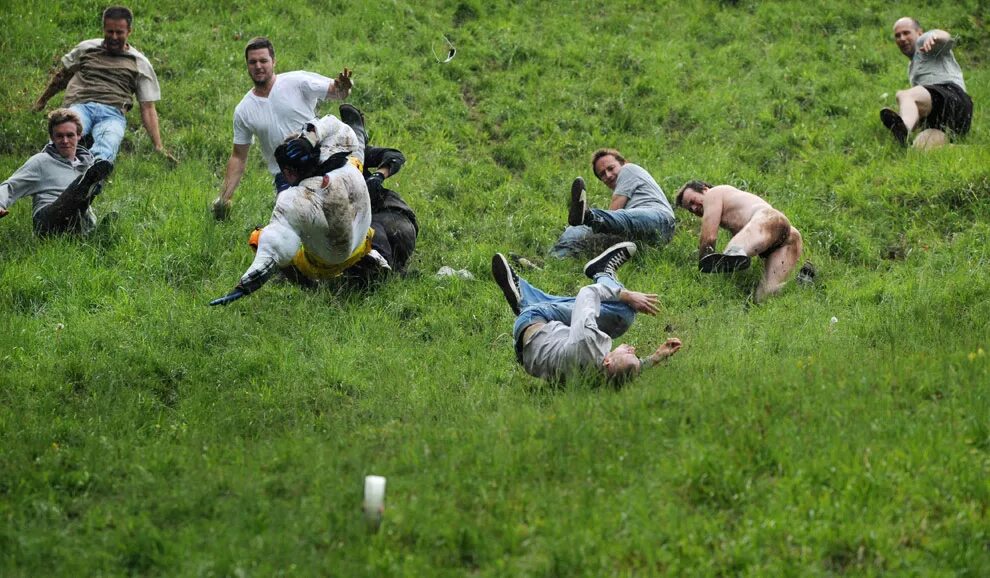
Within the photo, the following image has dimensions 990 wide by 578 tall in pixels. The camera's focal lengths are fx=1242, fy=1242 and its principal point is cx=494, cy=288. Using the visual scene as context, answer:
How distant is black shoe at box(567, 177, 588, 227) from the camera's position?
10633mm

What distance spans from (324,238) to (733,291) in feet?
11.8

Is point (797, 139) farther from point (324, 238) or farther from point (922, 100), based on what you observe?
point (324, 238)

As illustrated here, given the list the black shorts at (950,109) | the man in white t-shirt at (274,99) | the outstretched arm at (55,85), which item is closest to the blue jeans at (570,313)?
the man in white t-shirt at (274,99)

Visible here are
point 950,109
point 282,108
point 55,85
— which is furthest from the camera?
point 950,109

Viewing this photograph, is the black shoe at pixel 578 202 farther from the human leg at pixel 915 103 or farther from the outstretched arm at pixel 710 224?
the human leg at pixel 915 103

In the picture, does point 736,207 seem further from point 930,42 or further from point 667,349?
point 930,42

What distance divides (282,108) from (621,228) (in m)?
3.21

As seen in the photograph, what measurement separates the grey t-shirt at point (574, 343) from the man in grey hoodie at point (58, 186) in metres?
4.65

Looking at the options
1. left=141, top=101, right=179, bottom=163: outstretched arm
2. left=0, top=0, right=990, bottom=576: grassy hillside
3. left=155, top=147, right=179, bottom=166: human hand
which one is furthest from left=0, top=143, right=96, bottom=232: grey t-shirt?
left=155, top=147, right=179, bottom=166: human hand

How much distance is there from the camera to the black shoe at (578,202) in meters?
10.6

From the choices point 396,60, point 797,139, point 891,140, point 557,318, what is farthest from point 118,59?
point 891,140

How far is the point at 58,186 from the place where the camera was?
1110 cm

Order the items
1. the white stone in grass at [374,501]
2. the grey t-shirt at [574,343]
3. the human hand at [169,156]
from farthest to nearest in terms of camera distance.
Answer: the human hand at [169,156], the grey t-shirt at [574,343], the white stone in grass at [374,501]

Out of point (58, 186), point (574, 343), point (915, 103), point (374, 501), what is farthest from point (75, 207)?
point (915, 103)
